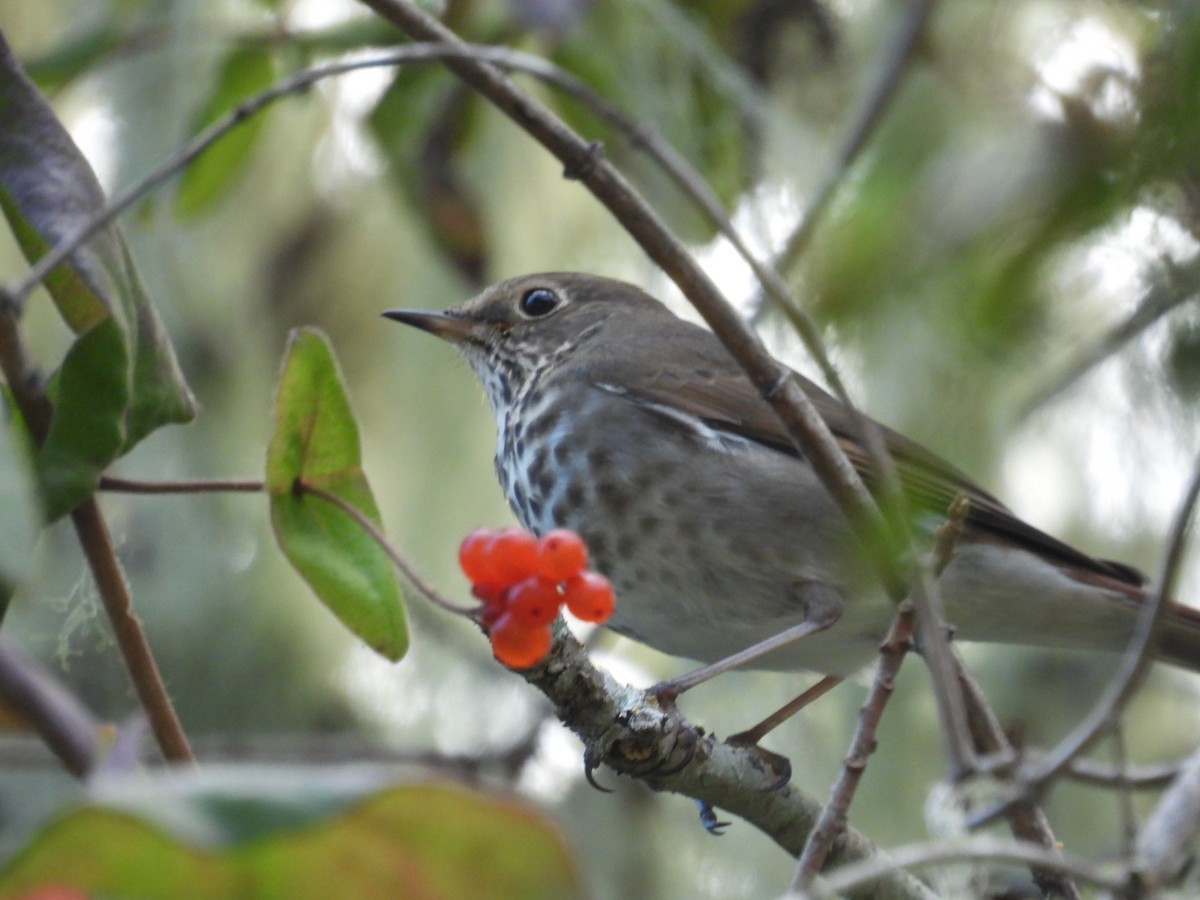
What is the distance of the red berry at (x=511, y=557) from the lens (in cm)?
183

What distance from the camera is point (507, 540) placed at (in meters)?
1.84

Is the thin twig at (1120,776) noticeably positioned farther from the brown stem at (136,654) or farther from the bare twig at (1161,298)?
the brown stem at (136,654)

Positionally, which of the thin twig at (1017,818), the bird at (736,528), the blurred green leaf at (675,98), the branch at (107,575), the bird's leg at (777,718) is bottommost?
the branch at (107,575)

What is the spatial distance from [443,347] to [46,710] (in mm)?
3296

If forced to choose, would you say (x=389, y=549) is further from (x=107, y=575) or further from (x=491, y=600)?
(x=107, y=575)

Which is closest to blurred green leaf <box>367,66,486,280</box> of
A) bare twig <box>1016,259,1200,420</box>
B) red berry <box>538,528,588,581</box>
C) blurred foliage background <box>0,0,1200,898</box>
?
blurred foliage background <box>0,0,1200,898</box>

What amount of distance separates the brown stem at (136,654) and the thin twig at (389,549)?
285 mm

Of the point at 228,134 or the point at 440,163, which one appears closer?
the point at 228,134

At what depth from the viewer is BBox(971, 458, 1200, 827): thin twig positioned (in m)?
1.63

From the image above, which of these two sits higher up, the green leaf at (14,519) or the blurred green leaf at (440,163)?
the blurred green leaf at (440,163)

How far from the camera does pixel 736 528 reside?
3.28 meters

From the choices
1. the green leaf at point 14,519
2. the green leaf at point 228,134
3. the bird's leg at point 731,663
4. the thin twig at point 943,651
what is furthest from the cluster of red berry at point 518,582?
the green leaf at point 228,134

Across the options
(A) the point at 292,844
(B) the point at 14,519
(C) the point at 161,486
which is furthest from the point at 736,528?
(A) the point at 292,844

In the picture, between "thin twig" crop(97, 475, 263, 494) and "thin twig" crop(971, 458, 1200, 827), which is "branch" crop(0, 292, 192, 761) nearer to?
"thin twig" crop(97, 475, 263, 494)
